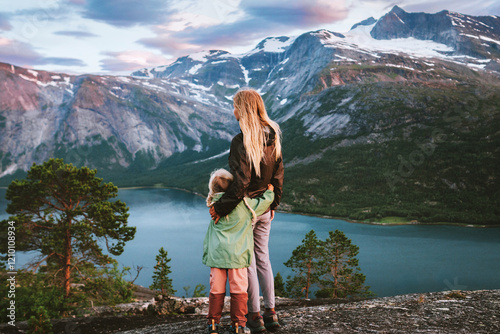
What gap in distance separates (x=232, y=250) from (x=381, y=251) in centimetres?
9027

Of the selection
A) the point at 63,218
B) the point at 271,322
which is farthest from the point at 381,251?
the point at 271,322

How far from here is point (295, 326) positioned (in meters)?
6.77

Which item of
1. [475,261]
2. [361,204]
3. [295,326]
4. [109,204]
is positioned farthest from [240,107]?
[361,204]

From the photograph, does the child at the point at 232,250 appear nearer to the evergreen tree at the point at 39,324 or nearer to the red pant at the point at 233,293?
the red pant at the point at 233,293

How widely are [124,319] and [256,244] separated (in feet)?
20.1

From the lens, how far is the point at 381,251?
88.6m

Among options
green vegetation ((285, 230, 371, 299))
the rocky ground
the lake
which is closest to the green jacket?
the rocky ground

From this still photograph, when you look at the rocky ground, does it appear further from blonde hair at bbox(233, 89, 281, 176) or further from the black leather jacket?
blonde hair at bbox(233, 89, 281, 176)

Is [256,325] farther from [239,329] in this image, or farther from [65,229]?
[65,229]

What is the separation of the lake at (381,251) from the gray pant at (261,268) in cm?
4474

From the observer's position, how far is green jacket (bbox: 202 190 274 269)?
6.02 meters

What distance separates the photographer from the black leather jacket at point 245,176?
5.93 meters

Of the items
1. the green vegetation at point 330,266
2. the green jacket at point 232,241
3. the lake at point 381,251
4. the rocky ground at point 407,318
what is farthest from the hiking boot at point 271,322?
the lake at point 381,251

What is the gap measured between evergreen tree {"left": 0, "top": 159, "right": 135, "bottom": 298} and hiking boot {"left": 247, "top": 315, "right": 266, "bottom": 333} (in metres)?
22.0
